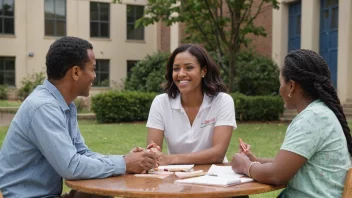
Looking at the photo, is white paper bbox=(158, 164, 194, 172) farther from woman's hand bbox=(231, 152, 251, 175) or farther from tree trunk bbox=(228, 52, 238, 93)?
tree trunk bbox=(228, 52, 238, 93)

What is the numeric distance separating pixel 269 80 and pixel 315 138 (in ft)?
56.6

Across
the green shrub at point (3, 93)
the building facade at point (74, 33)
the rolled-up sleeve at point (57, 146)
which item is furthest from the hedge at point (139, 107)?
the rolled-up sleeve at point (57, 146)

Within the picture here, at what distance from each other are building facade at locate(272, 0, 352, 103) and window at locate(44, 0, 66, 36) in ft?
42.0

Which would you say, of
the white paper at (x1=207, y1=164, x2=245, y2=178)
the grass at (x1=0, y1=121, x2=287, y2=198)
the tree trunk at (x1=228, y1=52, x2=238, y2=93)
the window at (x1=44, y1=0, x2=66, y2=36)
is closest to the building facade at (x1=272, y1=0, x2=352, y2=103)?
the tree trunk at (x1=228, y1=52, x2=238, y2=93)

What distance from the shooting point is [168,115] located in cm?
425

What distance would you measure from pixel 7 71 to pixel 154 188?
26.8 metres

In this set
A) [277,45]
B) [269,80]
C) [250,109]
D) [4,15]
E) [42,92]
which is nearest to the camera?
[42,92]

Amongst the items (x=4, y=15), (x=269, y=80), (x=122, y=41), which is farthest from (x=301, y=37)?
(x=4, y=15)

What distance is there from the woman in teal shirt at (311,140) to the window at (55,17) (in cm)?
2737

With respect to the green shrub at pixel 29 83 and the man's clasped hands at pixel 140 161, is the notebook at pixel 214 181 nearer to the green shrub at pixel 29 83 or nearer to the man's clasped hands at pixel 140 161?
the man's clasped hands at pixel 140 161

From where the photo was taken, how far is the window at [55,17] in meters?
28.9

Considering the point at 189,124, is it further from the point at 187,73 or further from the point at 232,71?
the point at 232,71

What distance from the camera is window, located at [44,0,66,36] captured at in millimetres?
28922

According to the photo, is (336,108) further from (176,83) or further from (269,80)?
(269,80)
